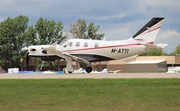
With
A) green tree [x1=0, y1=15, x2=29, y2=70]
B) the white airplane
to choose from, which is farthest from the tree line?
the white airplane

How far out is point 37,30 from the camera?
301ft

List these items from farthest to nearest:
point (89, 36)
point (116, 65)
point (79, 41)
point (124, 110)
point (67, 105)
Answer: point (89, 36) < point (116, 65) < point (79, 41) < point (67, 105) < point (124, 110)

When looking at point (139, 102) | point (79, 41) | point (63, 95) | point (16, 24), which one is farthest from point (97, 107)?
point (16, 24)

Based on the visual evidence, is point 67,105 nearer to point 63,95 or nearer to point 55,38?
point 63,95

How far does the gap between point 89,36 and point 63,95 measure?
91508 mm

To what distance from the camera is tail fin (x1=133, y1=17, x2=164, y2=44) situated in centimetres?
3666

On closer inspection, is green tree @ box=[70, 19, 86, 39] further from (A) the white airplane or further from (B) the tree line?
(A) the white airplane

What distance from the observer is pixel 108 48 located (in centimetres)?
3731

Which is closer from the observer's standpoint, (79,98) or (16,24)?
(79,98)

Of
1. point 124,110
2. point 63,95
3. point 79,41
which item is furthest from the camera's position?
point 79,41

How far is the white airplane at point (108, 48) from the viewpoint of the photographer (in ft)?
120

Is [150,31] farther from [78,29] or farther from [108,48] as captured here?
[78,29]

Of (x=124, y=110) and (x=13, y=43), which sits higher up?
(x=13, y=43)

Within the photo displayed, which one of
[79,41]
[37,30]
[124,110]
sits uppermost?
[37,30]
